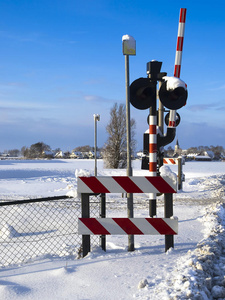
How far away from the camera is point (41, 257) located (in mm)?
4750

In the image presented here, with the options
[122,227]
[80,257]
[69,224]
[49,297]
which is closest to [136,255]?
[122,227]

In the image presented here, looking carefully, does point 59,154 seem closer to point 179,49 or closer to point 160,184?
point 179,49

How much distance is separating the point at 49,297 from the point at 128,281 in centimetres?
90

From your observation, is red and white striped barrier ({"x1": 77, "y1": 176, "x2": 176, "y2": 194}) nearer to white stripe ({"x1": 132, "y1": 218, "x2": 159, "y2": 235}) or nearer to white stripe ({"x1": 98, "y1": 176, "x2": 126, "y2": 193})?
white stripe ({"x1": 98, "y1": 176, "x2": 126, "y2": 193})

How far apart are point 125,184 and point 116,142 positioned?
124 ft

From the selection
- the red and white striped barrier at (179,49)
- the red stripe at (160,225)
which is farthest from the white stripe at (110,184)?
the red and white striped barrier at (179,49)

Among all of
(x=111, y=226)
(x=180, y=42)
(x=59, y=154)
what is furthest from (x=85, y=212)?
(x=59, y=154)

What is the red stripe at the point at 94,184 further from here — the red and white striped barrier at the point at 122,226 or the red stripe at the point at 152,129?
the red stripe at the point at 152,129

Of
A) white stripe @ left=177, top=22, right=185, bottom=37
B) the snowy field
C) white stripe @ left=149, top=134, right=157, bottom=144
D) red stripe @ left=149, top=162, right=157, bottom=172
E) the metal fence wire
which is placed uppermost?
white stripe @ left=177, top=22, right=185, bottom=37

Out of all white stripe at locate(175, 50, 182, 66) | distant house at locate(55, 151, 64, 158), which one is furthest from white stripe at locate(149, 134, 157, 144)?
distant house at locate(55, 151, 64, 158)

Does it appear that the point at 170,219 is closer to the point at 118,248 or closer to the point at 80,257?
the point at 118,248

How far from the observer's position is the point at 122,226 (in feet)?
15.4

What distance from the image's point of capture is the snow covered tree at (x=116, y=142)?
42375 millimetres

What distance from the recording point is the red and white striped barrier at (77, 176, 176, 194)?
4.61m
